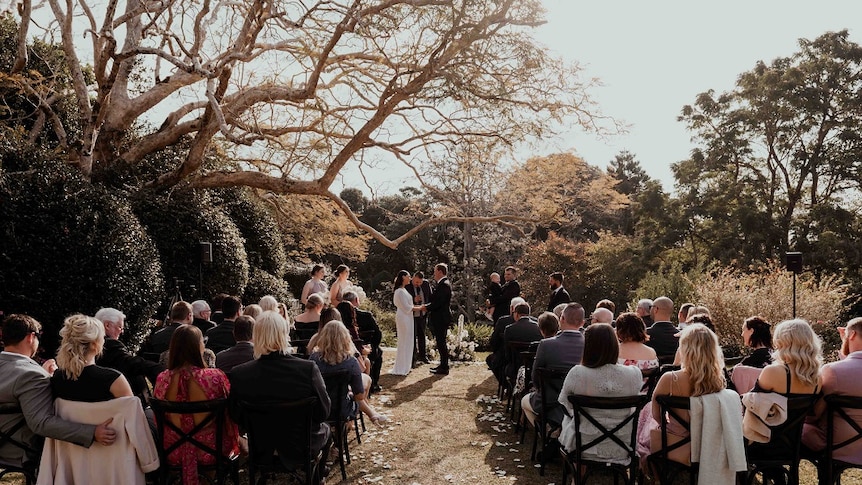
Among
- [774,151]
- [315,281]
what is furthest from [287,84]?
[774,151]

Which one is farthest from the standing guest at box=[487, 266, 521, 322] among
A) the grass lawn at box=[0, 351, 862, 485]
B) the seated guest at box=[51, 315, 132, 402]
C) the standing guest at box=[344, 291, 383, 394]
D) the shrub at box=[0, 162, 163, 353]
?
the seated guest at box=[51, 315, 132, 402]

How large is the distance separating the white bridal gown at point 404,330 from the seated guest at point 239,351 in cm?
485

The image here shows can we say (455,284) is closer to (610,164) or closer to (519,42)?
(519,42)

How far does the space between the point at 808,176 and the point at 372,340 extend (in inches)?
690

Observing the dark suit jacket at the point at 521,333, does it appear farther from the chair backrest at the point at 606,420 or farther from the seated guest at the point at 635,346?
the chair backrest at the point at 606,420

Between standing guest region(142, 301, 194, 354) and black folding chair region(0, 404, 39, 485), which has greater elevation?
standing guest region(142, 301, 194, 354)

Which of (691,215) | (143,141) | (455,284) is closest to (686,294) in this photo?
(691,215)

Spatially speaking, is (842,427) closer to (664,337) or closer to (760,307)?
(664,337)

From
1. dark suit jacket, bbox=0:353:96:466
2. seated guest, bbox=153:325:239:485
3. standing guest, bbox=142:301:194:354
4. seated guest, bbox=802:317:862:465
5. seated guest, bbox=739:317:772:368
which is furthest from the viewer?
standing guest, bbox=142:301:194:354

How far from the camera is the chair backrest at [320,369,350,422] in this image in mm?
5133

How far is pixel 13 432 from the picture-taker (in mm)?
4164

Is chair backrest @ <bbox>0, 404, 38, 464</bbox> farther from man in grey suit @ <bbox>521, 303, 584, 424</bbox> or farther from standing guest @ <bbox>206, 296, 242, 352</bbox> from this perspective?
man in grey suit @ <bbox>521, 303, 584, 424</bbox>

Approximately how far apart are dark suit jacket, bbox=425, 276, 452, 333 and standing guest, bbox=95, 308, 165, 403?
5.73m

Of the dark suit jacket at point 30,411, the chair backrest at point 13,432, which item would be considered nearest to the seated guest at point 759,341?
the dark suit jacket at point 30,411
